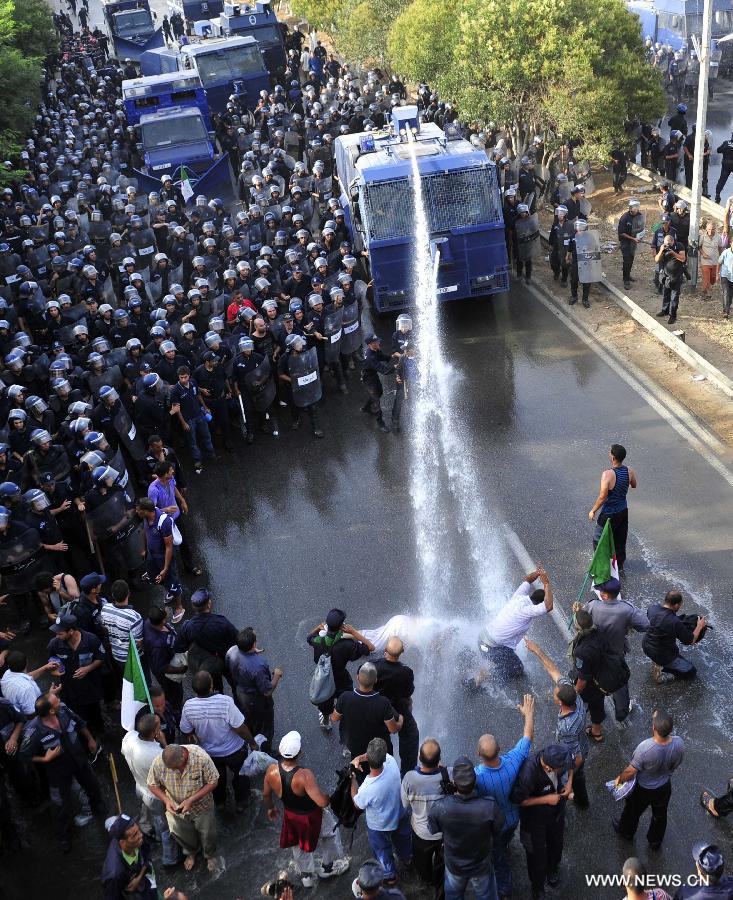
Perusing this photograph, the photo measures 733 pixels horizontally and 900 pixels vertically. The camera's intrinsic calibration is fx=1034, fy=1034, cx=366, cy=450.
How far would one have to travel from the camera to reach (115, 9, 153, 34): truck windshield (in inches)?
1836

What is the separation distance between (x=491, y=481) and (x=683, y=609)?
340cm

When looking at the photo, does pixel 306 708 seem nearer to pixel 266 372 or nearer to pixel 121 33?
pixel 266 372

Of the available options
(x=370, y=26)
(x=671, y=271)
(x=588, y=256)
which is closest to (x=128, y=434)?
(x=588, y=256)

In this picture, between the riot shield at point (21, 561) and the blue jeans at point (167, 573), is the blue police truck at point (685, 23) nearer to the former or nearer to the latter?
the blue jeans at point (167, 573)

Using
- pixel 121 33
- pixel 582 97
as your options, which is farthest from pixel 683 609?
pixel 121 33

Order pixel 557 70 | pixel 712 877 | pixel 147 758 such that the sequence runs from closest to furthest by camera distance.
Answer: pixel 712 877 → pixel 147 758 → pixel 557 70

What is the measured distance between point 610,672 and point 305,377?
7.00 metres

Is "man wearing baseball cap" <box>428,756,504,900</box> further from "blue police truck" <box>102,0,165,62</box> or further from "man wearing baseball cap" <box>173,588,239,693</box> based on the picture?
"blue police truck" <box>102,0,165,62</box>

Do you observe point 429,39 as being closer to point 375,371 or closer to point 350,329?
point 350,329

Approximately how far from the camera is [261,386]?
45.8ft

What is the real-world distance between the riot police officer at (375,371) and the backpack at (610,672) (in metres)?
6.53

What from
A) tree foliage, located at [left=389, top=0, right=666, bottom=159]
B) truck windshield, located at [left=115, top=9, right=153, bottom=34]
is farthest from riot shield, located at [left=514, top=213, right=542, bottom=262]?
truck windshield, located at [left=115, top=9, right=153, bottom=34]

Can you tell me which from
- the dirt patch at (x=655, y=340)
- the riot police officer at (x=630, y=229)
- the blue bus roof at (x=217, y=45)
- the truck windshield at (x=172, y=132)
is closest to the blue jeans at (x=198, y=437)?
the dirt patch at (x=655, y=340)

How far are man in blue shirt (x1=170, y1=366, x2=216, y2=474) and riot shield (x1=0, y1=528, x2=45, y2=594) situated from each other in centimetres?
306
